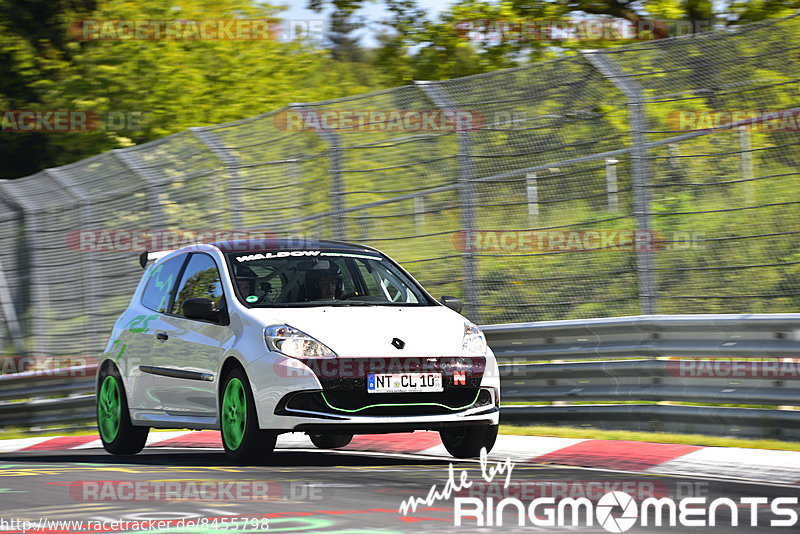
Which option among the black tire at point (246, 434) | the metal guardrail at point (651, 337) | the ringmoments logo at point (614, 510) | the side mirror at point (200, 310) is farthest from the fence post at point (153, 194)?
the ringmoments logo at point (614, 510)

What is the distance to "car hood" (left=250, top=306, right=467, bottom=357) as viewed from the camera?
8758 mm

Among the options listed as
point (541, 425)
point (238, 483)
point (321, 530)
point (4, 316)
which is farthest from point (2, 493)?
point (4, 316)

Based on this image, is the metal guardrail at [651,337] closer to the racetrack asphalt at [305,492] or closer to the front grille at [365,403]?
the racetrack asphalt at [305,492]

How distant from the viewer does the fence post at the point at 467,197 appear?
1177 cm

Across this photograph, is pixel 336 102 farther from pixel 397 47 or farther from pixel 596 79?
pixel 397 47

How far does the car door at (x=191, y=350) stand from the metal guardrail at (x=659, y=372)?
101 inches

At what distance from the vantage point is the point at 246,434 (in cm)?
890

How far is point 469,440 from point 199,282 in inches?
92.3

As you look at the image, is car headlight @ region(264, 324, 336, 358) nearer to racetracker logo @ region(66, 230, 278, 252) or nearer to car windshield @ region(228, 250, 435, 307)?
car windshield @ region(228, 250, 435, 307)

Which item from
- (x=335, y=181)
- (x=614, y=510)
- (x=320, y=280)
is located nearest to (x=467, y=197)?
(x=335, y=181)

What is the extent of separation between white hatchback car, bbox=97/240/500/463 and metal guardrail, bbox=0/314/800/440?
1485mm

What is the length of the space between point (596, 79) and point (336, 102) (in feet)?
8.71

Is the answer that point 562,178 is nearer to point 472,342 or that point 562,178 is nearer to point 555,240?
point 555,240

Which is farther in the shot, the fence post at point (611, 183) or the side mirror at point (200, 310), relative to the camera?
the fence post at point (611, 183)
